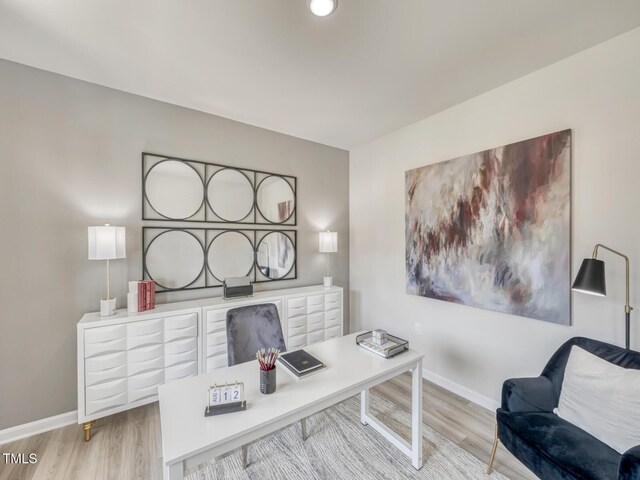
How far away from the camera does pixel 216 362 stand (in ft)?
7.66

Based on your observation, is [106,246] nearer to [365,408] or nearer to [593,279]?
[365,408]

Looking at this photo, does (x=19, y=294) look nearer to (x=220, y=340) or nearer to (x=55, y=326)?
(x=55, y=326)

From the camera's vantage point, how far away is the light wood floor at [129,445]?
167 centimetres

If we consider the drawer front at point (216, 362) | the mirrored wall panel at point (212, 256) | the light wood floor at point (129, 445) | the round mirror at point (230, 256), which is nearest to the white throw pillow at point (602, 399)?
the light wood floor at point (129, 445)

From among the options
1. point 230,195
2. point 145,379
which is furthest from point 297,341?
point 230,195

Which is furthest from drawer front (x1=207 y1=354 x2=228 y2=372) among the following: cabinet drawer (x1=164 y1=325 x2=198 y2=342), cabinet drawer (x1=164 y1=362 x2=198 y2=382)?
cabinet drawer (x1=164 y1=325 x2=198 y2=342)

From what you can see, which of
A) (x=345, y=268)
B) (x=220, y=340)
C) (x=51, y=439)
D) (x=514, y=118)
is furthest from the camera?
(x=345, y=268)

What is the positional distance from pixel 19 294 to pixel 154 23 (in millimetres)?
2065

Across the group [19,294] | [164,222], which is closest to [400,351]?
[164,222]

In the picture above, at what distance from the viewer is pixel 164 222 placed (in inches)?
96.7

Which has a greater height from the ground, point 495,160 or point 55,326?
point 495,160

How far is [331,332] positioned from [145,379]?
5.82 ft

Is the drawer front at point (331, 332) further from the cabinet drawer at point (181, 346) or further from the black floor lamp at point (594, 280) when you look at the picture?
the black floor lamp at point (594, 280)

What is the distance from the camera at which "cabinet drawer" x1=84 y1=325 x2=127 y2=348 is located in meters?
1.86
